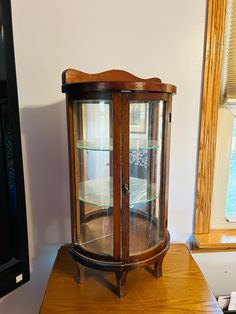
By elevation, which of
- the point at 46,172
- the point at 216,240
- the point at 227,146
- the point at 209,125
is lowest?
the point at 216,240

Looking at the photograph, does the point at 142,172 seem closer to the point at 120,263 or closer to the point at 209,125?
the point at 120,263

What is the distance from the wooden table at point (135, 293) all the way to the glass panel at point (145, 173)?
0.54 feet

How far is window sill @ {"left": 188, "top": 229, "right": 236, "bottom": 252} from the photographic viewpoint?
1147 mm

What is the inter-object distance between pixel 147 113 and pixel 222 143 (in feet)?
1.81

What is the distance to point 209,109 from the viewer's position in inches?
43.2

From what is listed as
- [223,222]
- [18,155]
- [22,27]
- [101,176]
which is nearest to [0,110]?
[18,155]

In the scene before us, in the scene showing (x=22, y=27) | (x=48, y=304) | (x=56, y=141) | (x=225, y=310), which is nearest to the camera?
(x=48, y=304)

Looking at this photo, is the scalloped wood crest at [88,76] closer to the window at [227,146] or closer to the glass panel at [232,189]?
the window at [227,146]

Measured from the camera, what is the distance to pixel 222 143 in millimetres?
1173

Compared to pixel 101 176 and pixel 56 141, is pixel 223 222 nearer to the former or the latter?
pixel 101 176

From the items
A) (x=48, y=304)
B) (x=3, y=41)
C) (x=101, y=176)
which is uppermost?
(x=3, y=41)

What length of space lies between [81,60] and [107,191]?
1.94 ft

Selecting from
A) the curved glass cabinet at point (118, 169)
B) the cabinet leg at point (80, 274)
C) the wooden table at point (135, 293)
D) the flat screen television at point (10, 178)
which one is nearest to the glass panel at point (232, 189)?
the wooden table at point (135, 293)

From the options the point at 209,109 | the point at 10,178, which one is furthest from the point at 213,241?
the point at 10,178
